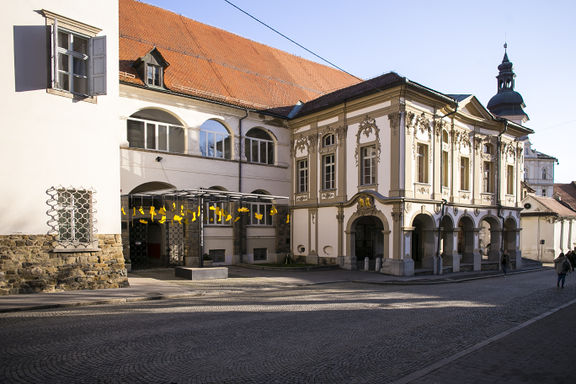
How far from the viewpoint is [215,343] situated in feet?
26.6

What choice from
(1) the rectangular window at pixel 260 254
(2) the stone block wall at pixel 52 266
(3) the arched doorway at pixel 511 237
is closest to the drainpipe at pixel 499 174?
(3) the arched doorway at pixel 511 237

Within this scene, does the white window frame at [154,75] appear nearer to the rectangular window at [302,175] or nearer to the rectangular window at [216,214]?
the rectangular window at [216,214]

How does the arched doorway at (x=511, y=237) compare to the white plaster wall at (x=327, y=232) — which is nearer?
the white plaster wall at (x=327, y=232)

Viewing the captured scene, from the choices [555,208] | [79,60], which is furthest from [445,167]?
[555,208]

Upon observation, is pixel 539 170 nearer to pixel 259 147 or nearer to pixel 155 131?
pixel 259 147

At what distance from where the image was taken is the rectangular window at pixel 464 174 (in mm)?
26364

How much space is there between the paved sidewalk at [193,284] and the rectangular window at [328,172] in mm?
5093

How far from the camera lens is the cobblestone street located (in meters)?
6.49

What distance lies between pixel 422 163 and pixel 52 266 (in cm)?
1764

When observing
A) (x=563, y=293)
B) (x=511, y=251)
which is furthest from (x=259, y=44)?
(x=563, y=293)

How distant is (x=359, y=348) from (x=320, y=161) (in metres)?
18.7

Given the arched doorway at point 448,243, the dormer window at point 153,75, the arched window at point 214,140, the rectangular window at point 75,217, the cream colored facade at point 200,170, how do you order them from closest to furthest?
the rectangular window at point 75,217 < the cream colored facade at point 200,170 < the dormer window at point 153,75 < the arched window at point 214,140 < the arched doorway at point 448,243

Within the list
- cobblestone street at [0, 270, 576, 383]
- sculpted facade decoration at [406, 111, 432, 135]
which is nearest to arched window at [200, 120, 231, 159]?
sculpted facade decoration at [406, 111, 432, 135]

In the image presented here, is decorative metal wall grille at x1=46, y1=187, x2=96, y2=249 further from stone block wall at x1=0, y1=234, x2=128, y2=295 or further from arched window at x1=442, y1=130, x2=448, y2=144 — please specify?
arched window at x1=442, y1=130, x2=448, y2=144
